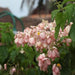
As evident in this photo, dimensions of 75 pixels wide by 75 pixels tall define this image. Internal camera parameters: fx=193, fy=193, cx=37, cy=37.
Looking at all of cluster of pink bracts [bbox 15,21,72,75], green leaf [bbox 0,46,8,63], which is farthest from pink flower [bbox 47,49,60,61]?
green leaf [bbox 0,46,8,63]

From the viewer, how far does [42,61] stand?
95 cm

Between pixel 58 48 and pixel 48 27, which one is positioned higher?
pixel 48 27

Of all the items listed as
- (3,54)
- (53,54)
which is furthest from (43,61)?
(3,54)

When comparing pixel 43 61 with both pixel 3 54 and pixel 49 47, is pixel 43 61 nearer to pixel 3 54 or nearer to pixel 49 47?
pixel 49 47

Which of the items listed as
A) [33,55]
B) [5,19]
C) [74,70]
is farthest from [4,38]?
[5,19]

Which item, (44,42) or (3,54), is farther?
(3,54)

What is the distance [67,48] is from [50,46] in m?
0.08

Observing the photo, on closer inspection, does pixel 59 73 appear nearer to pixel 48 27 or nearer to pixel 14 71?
pixel 48 27

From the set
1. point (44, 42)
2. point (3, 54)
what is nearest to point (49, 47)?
point (44, 42)

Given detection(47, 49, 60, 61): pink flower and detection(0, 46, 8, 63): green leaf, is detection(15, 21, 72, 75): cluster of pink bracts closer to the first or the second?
detection(47, 49, 60, 61): pink flower

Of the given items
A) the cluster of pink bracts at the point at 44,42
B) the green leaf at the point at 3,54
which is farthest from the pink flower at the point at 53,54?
the green leaf at the point at 3,54

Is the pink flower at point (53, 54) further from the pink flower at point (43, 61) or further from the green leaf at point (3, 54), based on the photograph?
the green leaf at point (3, 54)

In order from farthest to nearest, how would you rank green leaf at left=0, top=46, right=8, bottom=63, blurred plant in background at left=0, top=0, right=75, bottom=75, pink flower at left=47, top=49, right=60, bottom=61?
green leaf at left=0, top=46, right=8, bottom=63, pink flower at left=47, top=49, right=60, bottom=61, blurred plant in background at left=0, top=0, right=75, bottom=75

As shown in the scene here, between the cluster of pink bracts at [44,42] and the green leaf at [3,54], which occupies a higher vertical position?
the cluster of pink bracts at [44,42]
